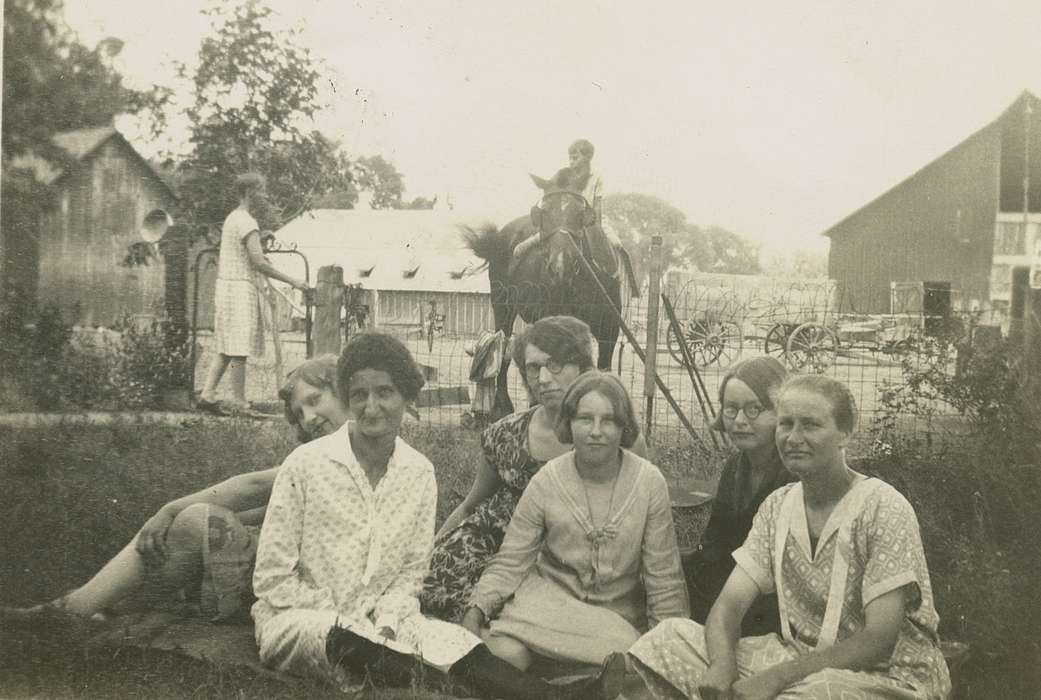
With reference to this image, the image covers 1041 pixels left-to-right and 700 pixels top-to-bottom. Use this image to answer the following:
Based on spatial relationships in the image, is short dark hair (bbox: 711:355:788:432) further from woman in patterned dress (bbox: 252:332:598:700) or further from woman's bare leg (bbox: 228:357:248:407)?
woman's bare leg (bbox: 228:357:248:407)

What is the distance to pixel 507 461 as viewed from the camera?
3672 mm

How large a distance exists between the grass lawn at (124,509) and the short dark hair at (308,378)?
349 millimetres

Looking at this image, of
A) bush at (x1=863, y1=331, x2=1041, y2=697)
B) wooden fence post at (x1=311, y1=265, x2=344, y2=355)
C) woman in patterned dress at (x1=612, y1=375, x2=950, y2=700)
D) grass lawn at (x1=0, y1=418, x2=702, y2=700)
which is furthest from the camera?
wooden fence post at (x1=311, y1=265, x2=344, y2=355)

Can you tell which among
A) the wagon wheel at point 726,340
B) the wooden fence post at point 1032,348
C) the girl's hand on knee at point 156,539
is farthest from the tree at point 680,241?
the girl's hand on knee at point 156,539

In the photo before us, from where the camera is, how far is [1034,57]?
11.6ft

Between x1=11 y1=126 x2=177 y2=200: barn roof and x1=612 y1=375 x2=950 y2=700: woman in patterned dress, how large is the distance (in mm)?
3021

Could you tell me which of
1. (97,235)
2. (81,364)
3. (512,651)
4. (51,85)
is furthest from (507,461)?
(51,85)

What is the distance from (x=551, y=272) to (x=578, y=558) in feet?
4.95

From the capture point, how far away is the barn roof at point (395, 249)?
4.13m

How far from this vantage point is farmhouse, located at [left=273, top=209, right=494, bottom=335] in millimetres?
4121

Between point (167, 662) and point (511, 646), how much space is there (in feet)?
4.27

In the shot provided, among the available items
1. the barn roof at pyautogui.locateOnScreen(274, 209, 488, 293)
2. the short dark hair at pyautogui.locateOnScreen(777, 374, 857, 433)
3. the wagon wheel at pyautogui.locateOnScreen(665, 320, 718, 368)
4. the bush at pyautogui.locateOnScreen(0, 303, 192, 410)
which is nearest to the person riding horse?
the barn roof at pyautogui.locateOnScreen(274, 209, 488, 293)

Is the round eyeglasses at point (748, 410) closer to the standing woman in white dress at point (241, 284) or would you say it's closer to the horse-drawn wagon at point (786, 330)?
the horse-drawn wagon at point (786, 330)

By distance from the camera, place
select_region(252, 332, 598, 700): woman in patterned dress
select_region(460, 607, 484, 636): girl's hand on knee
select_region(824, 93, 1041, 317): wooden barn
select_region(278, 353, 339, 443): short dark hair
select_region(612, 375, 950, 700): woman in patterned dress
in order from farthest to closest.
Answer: select_region(278, 353, 339, 443): short dark hair, select_region(824, 93, 1041, 317): wooden barn, select_region(460, 607, 484, 636): girl's hand on knee, select_region(252, 332, 598, 700): woman in patterned dress, select_region(612, 375, 950, 700): woman in patterned dress
